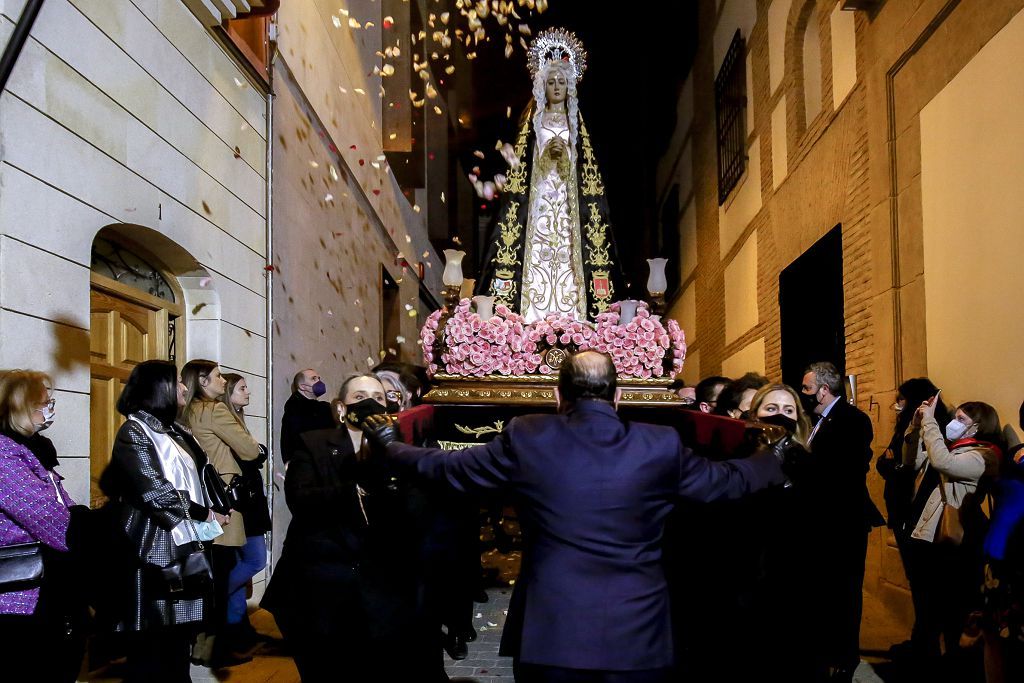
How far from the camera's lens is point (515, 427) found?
2807 mm

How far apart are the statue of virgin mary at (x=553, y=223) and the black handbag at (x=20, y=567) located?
157 inches

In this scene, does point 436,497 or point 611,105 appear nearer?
point 436,497

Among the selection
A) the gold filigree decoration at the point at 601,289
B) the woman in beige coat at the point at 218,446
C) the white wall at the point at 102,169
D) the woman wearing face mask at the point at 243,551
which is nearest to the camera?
the white wall at the point at 102,169

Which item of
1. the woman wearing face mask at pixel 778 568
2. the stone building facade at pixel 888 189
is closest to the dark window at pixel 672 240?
the stone building facade at pixel 888 189

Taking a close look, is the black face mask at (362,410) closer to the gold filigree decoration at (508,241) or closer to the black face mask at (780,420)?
the black face mask at (780,420)

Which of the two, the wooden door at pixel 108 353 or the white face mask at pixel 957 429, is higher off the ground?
the wooden door at pixel 108 353

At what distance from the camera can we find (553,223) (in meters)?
6.91

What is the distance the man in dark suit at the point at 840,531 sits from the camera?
414 cm

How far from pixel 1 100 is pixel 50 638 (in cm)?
220

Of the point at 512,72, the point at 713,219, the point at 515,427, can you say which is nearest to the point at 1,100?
the point at 515,427

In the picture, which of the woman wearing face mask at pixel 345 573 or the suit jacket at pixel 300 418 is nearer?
the woman wearing face mask at pixel 345 573

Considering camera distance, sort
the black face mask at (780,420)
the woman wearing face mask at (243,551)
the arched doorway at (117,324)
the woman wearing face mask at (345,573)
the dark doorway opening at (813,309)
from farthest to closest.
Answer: the dark doorway opening at (813,309) < the woman wearing face mask at (243,551) < the arched doorway at (117,324) < the black face mask at (780,420) < the woman wearing face mask at (345,573)

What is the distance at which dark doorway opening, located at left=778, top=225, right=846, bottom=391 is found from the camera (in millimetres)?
8469

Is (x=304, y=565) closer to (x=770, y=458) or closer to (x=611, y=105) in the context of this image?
(x=770, y=458)
